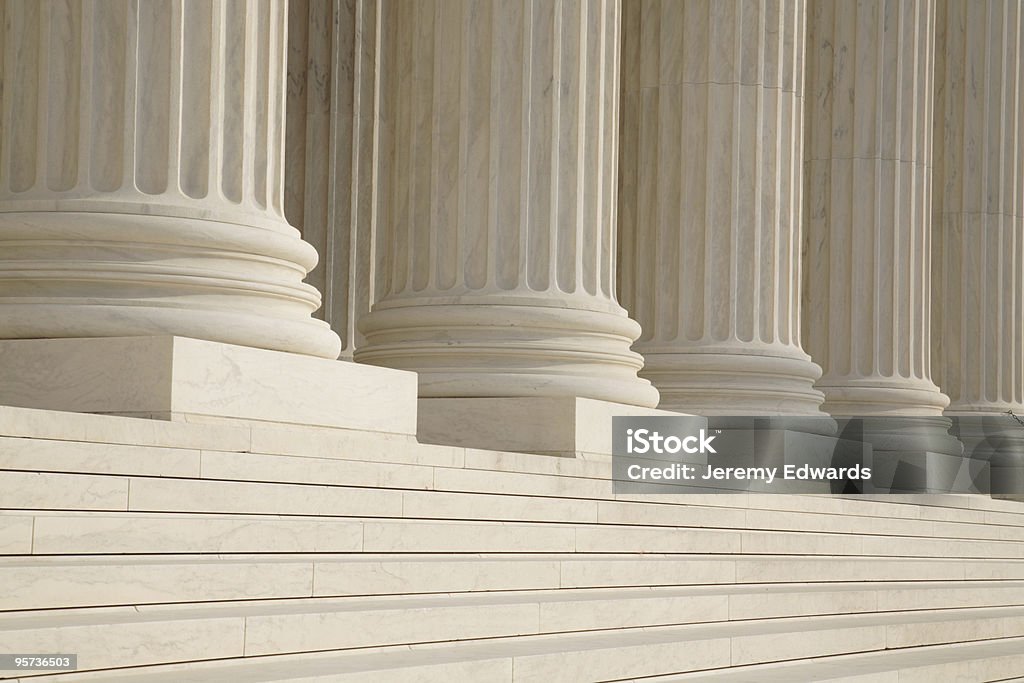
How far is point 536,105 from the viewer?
59250 mm

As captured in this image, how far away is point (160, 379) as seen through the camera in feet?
127

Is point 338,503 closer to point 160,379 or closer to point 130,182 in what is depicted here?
point 160,379

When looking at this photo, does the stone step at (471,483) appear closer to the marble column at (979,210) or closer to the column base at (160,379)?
the column base at (160,379)

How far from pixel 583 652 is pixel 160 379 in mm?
12803

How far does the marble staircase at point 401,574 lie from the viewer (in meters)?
30.5

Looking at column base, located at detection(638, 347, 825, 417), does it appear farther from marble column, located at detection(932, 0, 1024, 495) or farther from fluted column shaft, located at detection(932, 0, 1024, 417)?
fluted column shaft, located at detection(932, 0, 1024, 417)

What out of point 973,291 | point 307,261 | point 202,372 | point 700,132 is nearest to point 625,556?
point 307,261

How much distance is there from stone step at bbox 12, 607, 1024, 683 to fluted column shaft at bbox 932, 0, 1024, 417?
60.6 meters

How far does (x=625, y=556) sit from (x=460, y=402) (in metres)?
10.1

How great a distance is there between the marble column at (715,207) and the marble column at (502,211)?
17779 millimetres

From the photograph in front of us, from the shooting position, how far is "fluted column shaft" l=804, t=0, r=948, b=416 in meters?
97.4

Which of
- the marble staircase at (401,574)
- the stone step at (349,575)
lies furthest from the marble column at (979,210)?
the stone step at (349,575)

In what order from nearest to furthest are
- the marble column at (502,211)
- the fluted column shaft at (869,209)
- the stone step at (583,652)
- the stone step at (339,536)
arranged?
1. the stone step at (583,652)
2. the stone step at (339,536)
3. the marble column at (502,211)
4. the fluted column shaft at (869,209)

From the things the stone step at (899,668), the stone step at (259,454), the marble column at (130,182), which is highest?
the marble column at (130,182)
